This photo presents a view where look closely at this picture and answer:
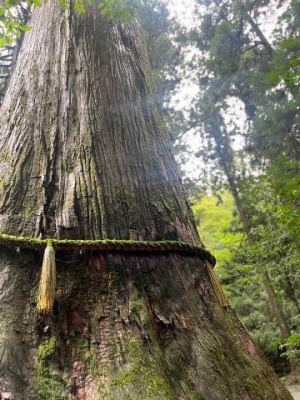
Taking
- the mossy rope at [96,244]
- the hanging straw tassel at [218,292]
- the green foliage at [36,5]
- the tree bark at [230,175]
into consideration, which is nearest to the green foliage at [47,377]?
the mossy rope at [96,244]

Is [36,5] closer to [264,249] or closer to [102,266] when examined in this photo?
[102,266]

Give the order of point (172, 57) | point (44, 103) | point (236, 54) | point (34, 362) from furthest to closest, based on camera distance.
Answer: point (172, 57) < point (236, 54) < point (44, 103) < point (34, 362)

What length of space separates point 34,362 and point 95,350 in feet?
0.54

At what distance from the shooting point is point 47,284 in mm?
1055

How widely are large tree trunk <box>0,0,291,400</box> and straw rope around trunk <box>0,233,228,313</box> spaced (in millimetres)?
33

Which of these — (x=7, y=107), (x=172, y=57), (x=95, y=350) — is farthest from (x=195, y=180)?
(x=95, y=350)

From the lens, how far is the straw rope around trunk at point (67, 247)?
1050 millimetres

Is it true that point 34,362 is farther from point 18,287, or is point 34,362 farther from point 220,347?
point 220,347

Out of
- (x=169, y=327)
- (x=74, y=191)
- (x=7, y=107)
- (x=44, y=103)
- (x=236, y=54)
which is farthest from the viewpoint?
(x=236, y=54)

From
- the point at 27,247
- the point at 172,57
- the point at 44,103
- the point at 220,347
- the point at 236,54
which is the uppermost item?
the point at 172,57

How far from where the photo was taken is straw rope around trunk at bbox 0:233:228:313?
3.44 feet

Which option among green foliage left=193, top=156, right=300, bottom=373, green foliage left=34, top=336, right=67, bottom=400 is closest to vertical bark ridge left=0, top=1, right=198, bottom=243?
green foliage left=34, top=336, right=67, bottom=400

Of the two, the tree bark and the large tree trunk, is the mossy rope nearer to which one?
the large tree trunk

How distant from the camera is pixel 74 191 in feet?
4.41
